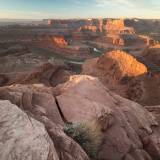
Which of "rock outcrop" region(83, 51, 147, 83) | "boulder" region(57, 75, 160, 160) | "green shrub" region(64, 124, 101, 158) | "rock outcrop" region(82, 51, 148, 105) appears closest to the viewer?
"green shrub" region(64, 124, 101, 158)

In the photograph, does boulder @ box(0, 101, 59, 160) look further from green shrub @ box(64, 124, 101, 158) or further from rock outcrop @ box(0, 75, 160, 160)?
green shrub @ box(64, 124, 101, 158)

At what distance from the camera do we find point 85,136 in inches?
327

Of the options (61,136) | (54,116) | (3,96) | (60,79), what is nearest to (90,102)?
(54,116)

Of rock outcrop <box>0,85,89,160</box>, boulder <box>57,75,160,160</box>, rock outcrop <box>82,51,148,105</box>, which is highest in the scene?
rock outcrop <box>0,85,89,160</box>

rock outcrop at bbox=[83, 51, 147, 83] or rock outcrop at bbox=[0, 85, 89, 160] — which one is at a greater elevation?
rock outcrop at bbox=[0, 85, 89, 160]

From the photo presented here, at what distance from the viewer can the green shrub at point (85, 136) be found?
8148 millimetres

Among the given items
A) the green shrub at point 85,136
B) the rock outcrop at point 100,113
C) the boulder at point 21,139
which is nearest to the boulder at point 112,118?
the rock outcrop at point 100,113

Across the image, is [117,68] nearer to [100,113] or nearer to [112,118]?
[112,118]

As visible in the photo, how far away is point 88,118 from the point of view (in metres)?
10.0

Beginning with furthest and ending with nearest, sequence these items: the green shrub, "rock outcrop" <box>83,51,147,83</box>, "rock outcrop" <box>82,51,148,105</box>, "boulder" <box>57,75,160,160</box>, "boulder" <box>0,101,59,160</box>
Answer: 1. "rock outcrop" <box>83,51,147,83</box>
2. "rock outcrop" <box>82,51,148,105</box>
3. "boulder" <box>57,75,160,160</box>
4. the green shrub
5. "boulder" <box>0,101,59,160</box>

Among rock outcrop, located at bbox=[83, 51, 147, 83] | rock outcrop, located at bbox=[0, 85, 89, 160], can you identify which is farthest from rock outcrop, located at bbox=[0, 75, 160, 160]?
rock outcrop, located at bbox=[83, 51, 147, 83]

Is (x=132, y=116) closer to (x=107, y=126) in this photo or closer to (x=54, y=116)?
(x=107, y=126)

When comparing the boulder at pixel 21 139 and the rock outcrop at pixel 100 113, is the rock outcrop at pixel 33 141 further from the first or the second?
the rock outcrop at pixel 100 113

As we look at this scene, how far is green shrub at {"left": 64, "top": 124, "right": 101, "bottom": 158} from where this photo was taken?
26.7 ft
